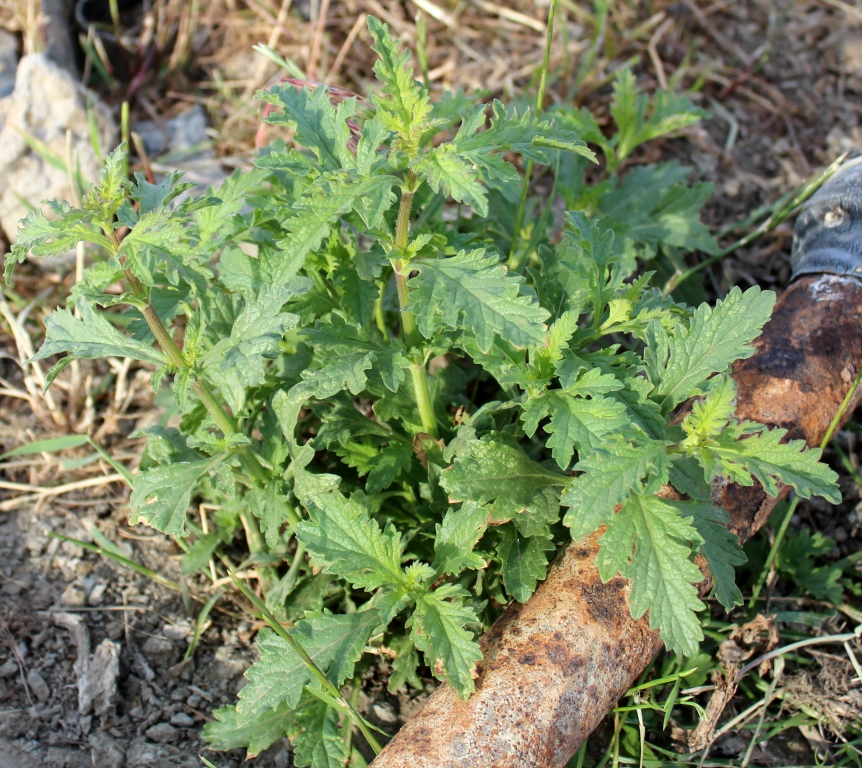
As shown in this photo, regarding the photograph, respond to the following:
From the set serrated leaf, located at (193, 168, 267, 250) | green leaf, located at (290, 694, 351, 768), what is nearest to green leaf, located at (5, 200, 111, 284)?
serrated leaf, located at (193, 168, 267, 250)

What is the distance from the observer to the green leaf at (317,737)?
7.72 feet

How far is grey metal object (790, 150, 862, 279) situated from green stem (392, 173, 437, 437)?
5.15 ft

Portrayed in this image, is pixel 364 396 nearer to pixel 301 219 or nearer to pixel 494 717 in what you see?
pixel 301 219

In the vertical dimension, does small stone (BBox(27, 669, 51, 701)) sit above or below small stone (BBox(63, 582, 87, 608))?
below

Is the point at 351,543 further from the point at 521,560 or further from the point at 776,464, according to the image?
the point at 776,464

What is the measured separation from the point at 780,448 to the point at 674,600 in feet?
1.55

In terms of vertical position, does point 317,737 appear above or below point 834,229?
below

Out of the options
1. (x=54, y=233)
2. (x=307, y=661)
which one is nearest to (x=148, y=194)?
(x=54, y=233)

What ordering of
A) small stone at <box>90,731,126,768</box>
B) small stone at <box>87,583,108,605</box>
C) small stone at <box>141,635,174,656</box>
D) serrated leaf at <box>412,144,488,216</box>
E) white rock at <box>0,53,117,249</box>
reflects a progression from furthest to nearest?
white rock at <box>0,53,117,249</box> → small stone at <box>87,583,108,605</box> → small stone at <box>141,635,174,656</box> → small stone at <box>90,731,126,768</box> → serrated leaf at <box>412,144,488,216</box>

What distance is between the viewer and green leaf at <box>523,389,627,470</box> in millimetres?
2107

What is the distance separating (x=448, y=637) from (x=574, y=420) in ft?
2.18

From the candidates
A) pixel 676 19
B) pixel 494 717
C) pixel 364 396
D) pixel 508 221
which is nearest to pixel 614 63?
pixel 676 19

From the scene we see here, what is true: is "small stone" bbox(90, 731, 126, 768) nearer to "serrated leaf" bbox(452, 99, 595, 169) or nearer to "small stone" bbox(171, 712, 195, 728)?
"small stone" bbox(171, 712, 195, 728)

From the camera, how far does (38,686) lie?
2.64 metres
